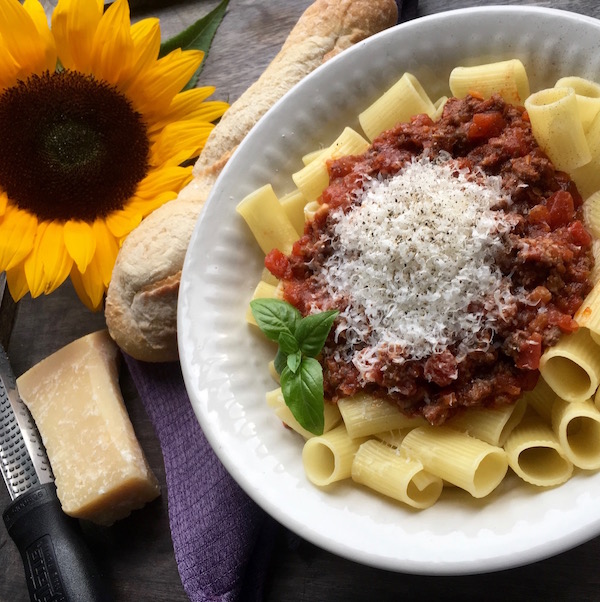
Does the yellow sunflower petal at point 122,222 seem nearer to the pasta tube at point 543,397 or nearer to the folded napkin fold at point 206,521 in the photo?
the folded napkin fold at point 206,521

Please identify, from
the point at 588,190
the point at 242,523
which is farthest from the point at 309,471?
the point at 588,190

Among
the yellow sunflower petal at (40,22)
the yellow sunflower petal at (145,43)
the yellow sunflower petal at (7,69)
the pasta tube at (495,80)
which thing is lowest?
the pasta tube at (495,80)

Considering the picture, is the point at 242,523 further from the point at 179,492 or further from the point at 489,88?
the point at 489,88

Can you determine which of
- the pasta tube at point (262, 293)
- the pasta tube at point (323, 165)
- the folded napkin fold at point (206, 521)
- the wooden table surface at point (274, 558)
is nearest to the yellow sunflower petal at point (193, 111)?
the wooden table surface at point (274, 558)

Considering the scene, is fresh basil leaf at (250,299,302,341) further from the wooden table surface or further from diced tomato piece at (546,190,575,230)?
diced tomato piece at (546,190,575,230)

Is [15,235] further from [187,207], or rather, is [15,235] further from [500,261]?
[500,261]

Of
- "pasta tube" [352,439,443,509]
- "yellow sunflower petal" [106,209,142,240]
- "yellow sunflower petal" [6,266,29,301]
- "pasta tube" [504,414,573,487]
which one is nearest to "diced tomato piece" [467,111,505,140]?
"pasta tube" [504,414,573,487]
